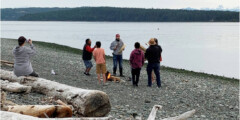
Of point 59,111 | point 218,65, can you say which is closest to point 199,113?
point 59,111

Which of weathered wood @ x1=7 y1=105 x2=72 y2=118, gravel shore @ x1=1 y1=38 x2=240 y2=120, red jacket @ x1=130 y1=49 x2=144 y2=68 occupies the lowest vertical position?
gravel shore @ x1=1 y1=38 x2=240 y2=120

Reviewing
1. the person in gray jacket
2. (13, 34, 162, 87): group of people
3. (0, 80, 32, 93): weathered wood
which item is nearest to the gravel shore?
(0, 80, 32, 93): weathered wood

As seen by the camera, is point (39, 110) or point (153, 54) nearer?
point (39, 110)

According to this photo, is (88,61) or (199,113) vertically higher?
(88,61)

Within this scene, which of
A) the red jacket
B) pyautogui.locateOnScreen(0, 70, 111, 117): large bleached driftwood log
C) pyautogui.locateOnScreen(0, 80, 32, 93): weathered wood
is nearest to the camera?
pyautogui.locateOnScreen(0, 70, 111, 117): large bleached driftwood log

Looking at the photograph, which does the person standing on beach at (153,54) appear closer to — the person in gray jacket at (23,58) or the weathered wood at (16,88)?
the person in gray jacket at (23,58)

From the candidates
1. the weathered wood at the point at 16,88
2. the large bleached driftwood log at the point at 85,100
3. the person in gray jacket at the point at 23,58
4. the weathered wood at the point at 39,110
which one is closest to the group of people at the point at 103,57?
the person in gray jacket at the point at 23,58

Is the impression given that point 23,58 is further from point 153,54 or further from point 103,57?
point 153,54

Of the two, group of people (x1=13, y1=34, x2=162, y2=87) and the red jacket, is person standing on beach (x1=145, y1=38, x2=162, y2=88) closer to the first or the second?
group of people (x1=13, y1=34, x2=162, y2=87)

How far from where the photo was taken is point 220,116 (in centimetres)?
1217

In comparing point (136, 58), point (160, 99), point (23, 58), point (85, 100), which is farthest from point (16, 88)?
point (160, 99)

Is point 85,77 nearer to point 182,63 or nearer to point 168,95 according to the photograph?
point 168,95

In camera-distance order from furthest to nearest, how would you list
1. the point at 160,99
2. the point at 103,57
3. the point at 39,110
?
the point at 103,57
the point at 160,99
the point at 39,110

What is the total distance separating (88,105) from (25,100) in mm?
2654
